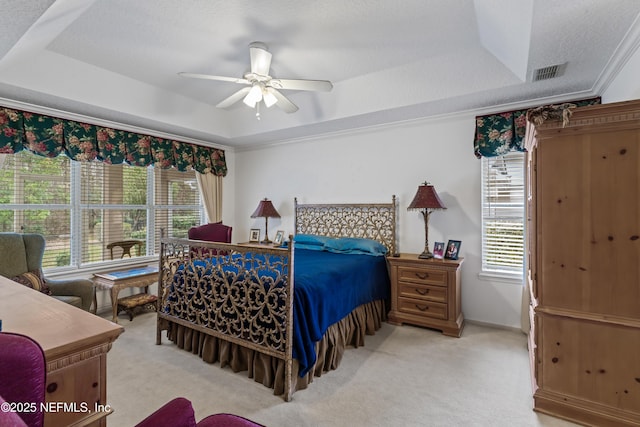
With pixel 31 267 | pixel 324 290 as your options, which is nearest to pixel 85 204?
pixel 31 267

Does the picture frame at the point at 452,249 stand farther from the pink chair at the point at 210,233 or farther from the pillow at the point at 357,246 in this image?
the pink chair at the point at 210,233

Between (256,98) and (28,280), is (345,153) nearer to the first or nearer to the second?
(256,98)

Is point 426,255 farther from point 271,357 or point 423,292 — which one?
point 271,357

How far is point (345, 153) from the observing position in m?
4.48

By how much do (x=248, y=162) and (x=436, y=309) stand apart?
3.91 meters

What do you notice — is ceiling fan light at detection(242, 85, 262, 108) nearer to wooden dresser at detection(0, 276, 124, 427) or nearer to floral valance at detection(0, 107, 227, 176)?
wooden dresser at detection(0, 276, 124, 427)

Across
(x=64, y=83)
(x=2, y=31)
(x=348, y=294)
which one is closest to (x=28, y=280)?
(x=64, y=83)

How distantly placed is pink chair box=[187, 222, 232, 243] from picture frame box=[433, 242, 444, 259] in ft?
9.87

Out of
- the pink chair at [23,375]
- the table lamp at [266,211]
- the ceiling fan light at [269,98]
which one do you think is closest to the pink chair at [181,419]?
the pink chair at [23,375]

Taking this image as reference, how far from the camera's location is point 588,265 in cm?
192

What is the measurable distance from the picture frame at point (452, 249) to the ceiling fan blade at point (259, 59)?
2697mm

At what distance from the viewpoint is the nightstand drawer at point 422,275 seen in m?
3.34

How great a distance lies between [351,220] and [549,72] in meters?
2.67

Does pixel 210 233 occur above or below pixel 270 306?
above
